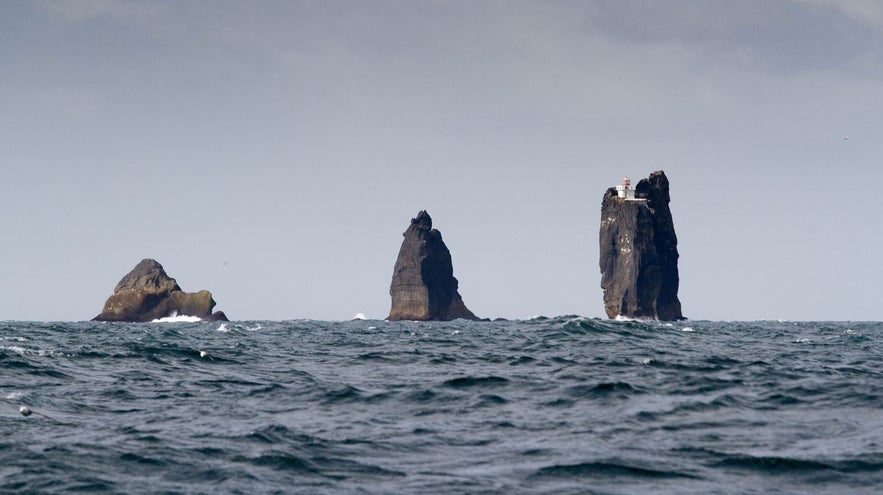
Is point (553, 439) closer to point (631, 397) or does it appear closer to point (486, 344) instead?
point (631, 397)

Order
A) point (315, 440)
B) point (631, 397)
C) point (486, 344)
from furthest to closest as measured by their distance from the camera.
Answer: point (486, 344), point (631, 397), point (315, 440)

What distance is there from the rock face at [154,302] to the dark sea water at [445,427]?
160m

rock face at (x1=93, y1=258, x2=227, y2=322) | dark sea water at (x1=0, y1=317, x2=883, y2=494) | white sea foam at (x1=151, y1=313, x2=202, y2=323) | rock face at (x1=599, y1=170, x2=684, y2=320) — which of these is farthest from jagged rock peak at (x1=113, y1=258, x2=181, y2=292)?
dark sea water at (x1=0, y1=317, x2=883, y2=494)

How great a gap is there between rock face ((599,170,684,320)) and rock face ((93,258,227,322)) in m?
90.8

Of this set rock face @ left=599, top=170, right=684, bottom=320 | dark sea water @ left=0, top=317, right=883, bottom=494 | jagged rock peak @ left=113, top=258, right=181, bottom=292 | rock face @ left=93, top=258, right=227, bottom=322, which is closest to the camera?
dark sea water @ left=0, top=317, right=883, bottom=494

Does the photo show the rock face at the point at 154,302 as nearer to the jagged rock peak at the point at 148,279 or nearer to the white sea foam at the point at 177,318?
the jagged rock peak at the point at 148,279

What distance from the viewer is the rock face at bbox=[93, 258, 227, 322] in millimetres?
184375

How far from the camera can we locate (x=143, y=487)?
1144cm

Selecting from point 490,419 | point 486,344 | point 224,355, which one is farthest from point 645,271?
point 490,419

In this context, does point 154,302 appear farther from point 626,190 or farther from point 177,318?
point 626,190

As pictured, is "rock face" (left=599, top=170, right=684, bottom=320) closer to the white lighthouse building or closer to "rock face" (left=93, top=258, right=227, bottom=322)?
the white lighthouse building

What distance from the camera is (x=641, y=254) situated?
576ft

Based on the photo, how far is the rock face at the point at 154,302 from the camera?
605ft

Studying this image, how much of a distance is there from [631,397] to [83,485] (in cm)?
1350
